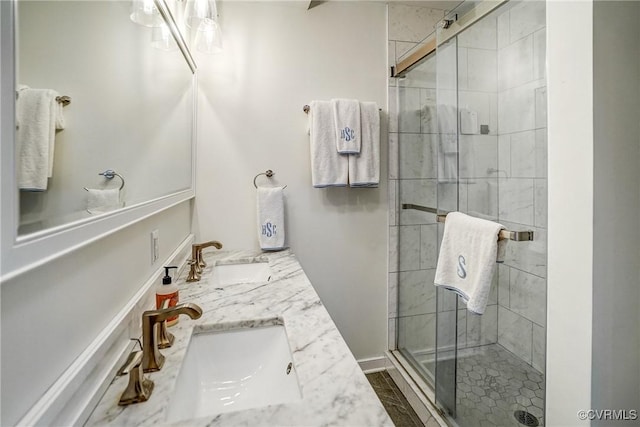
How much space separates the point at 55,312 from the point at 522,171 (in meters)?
1.77

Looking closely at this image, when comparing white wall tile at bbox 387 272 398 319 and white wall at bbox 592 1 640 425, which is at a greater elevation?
white wall at bbox 592 1 640 425

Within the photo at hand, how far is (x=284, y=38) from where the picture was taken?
181cm

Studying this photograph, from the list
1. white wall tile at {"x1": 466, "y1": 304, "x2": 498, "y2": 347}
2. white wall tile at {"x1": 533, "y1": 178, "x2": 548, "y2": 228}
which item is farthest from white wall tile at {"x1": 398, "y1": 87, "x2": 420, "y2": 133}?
white wall tile at {"x1": 466, "y1": 304, "x2": 498, "y2": 347}

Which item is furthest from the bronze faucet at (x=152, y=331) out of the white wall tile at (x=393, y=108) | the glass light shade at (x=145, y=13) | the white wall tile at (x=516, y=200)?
the white wall tile at (x=393, y=108)

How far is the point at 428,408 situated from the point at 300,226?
3.92ft

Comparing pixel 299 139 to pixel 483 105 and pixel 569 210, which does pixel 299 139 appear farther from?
pixel 569 210

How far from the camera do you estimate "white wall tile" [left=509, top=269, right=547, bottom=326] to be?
160 centimetres

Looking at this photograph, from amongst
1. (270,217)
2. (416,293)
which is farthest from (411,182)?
(270,217)

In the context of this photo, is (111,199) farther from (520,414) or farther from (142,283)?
(520,414)

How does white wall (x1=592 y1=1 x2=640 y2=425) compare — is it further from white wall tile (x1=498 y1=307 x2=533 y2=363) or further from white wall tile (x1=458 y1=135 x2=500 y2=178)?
white wall tile (x1=498 y1=307 x2=533 y2=363)

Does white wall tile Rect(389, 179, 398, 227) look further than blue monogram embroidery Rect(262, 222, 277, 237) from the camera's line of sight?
Yes

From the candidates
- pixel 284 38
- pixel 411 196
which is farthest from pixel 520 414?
pixel 284 38

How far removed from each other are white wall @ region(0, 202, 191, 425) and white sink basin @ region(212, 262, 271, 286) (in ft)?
2.38

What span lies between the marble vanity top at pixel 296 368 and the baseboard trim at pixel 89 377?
3 cm
